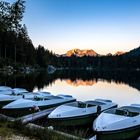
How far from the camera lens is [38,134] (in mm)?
11188

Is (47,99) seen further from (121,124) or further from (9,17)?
(121,124)

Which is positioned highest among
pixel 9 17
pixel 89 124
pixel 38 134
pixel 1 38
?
pixel 1 38

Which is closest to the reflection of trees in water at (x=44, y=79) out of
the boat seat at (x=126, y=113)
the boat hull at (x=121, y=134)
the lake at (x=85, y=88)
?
the lake at (x=85, y=88)

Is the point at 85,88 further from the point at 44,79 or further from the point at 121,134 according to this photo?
the point at 121,134

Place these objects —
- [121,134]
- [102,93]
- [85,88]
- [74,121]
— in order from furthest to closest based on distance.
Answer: [85,88]
[102,93]
[74,121]
[121,134]

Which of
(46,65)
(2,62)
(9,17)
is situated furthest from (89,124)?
(46,65)

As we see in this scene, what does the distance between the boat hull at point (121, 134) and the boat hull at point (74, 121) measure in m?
4.09

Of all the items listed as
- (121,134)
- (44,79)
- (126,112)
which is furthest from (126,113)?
(44,79)

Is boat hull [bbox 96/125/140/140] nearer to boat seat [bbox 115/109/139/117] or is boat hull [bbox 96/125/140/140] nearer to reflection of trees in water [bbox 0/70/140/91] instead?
boat seat [bbox 115/109/139/117]

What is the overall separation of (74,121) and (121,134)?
436 cm

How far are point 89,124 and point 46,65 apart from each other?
427ft

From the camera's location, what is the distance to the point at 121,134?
16422 mm

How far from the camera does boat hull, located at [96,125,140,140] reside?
1582 centimetres

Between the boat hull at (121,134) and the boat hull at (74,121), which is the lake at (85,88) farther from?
the boat hull at (121,134)
